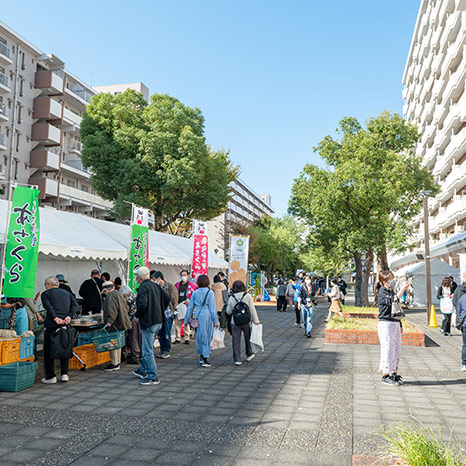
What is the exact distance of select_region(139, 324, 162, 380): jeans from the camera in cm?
707

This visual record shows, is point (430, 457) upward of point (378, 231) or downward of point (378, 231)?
downward

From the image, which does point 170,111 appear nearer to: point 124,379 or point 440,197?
point 124,379

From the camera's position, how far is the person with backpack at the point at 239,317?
29.0ft

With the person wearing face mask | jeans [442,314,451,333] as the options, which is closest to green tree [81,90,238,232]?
the person wearing face mask

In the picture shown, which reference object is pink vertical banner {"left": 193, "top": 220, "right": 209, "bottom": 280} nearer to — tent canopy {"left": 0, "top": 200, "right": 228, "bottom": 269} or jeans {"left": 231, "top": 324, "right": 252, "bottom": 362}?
tent canopy {"left": 0, "top": 200, "right": 228, "bottom": 269}

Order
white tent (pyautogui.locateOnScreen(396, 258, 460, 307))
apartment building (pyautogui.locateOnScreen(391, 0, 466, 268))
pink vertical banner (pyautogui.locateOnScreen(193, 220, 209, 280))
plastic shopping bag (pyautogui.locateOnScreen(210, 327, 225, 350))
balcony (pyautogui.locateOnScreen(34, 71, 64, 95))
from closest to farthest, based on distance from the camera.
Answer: plastic shopping bag (pyautogui.locateOnScreen(210, 327, 225, 350))
pink vertical banner (pyautogui.locateOnScreen(193, 220, 209, 280))
white tent (pyautogui.locateOnScreen(396, 258, 460, 307))
apartment building (pyautogui.locateOnScreen(391, 0, 466, 268))
balcony (pyautogui.locateOnScreen(34, 71, 64, 95))

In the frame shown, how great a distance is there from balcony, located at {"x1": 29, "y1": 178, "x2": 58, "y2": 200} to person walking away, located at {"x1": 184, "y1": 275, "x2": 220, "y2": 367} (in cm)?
2793

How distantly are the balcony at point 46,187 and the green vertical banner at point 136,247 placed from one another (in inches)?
934

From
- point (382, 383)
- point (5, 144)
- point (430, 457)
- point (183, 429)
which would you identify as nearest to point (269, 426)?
point (183, 429)

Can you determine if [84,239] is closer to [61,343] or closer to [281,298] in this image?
[61,343]

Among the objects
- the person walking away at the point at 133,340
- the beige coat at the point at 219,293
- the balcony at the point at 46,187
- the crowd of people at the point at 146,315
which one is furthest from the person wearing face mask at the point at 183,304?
the balcony at the point at 46,187

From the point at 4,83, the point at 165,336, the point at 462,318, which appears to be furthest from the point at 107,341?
the point at 4,83

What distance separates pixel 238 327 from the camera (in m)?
8.93

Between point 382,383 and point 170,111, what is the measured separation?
22.7 metres
